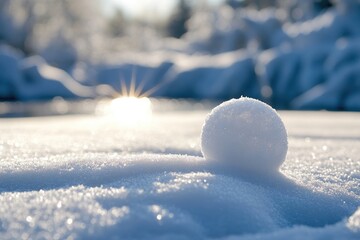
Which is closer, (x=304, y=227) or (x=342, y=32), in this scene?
(x=304, y=227)

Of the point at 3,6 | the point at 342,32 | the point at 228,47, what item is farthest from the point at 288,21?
the point at 3,6

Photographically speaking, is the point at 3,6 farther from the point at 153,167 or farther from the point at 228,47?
the point at 153,167

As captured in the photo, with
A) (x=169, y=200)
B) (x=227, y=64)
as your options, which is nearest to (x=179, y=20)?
(x=227, y=64)

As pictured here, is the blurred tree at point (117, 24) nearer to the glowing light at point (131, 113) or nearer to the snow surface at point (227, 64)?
the snow surface at point (227, 64)

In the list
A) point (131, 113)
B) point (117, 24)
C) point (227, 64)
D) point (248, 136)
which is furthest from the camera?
point (117, 24)

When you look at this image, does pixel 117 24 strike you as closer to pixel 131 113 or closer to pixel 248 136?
pixel 131 113

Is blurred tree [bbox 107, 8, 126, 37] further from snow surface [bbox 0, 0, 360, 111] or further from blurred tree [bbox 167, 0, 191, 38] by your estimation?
snow surface [bbox 0, 0, 360, 111]
